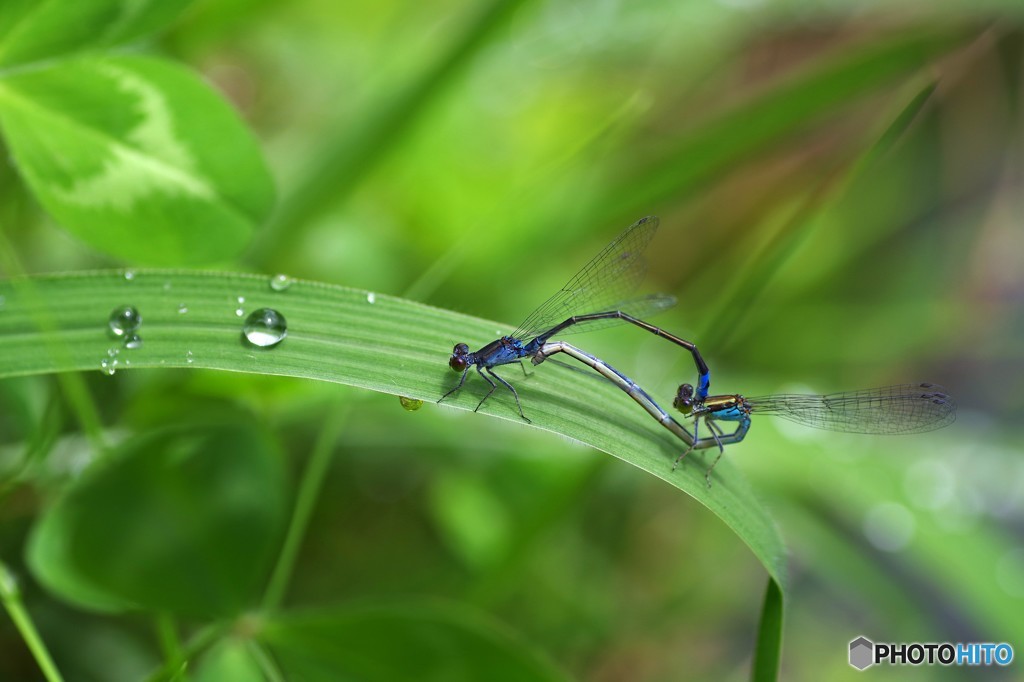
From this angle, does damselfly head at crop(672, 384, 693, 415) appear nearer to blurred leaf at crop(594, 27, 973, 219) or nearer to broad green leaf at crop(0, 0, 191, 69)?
blurred leaf at crop(594, 27, 973, 219)

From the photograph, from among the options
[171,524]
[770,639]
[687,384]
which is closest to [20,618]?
[171,524]

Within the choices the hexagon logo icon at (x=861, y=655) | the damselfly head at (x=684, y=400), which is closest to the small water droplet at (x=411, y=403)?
the damselfly head at (x=684, y=400)

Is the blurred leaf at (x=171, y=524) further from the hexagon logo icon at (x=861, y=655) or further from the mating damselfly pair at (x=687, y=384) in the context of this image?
the hexagon logo icon at (x=861, y=655)

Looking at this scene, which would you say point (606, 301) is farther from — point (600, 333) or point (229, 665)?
point (229, 665)

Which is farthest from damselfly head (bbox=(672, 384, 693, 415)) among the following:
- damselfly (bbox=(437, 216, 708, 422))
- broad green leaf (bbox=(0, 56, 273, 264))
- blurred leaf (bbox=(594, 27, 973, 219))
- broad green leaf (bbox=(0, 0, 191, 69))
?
broad green leaf (bbox=(0, 0, 191, 69))

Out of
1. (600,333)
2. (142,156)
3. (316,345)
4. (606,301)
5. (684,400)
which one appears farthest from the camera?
(600,333)

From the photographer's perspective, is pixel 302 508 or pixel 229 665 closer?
pixel 229 665

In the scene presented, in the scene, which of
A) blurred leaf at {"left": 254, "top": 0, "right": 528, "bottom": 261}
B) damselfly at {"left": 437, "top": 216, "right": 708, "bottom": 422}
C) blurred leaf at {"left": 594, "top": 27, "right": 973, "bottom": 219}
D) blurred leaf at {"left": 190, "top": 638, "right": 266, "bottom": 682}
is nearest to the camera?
blurred leaf at {"left": 190, "top": 638, "right": 266, "bottom": 682}
